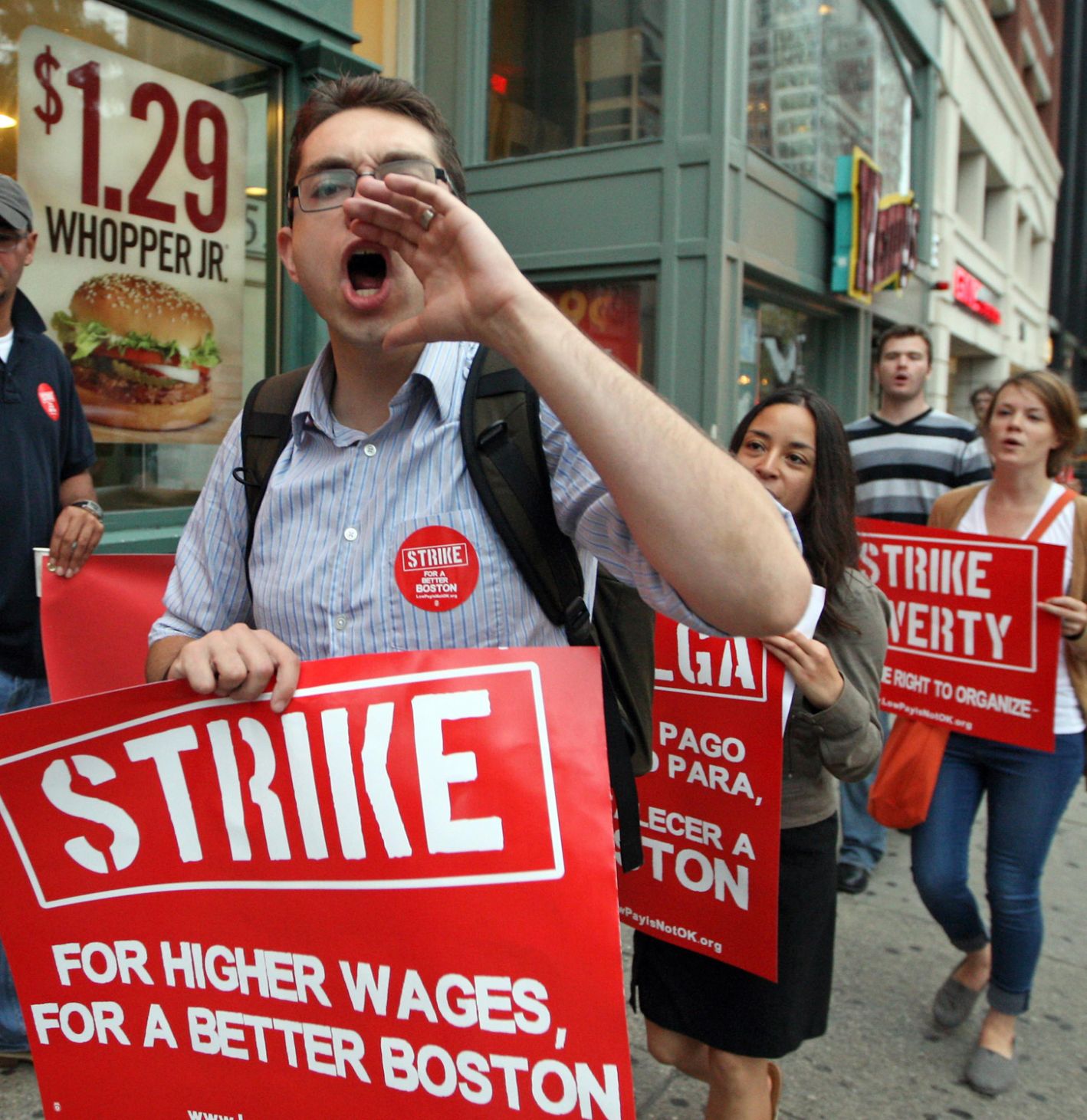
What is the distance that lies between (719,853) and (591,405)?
4.95 ft

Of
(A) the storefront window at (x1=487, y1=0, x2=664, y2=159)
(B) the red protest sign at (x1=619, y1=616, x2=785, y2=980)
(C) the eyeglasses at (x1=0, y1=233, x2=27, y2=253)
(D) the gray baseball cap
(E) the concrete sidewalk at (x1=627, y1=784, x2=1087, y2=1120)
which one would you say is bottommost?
(E) the concrete sidewalk at (x1=627, y1=784, x2=1087, y2=1120)

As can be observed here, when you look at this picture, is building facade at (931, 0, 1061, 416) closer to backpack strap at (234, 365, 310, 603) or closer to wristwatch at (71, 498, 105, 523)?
wristwatch at (71, 498, 105, 523)

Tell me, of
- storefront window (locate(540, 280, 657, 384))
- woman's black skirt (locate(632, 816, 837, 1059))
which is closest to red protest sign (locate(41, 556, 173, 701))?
woman's black skirt (locate(632, 816, 837, 1059))

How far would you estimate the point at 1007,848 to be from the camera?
3.24 m

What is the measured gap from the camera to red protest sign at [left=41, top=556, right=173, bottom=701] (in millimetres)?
2861

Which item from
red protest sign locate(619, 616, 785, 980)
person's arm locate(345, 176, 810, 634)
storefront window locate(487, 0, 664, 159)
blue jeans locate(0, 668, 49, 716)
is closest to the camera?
person's arm locate(345, 176, 810, 634)

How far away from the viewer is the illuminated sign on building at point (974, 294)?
656 inches

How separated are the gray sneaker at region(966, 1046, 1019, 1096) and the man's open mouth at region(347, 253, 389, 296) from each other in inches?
118

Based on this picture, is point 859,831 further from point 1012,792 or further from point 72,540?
point 72,540

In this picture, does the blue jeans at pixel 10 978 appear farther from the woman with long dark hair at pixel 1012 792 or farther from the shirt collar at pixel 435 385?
the woman with long dark hair at pixel 1012 792

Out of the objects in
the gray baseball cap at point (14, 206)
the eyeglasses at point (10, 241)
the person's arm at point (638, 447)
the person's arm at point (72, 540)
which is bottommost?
the person's arm at point (72, 540)

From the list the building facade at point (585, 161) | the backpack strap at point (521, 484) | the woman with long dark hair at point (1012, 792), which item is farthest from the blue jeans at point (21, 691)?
the woman with long dark hair at point (1012, 792)

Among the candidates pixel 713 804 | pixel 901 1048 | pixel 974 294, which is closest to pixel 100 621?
pixel 713 804

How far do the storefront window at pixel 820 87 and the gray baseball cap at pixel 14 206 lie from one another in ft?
23.4
